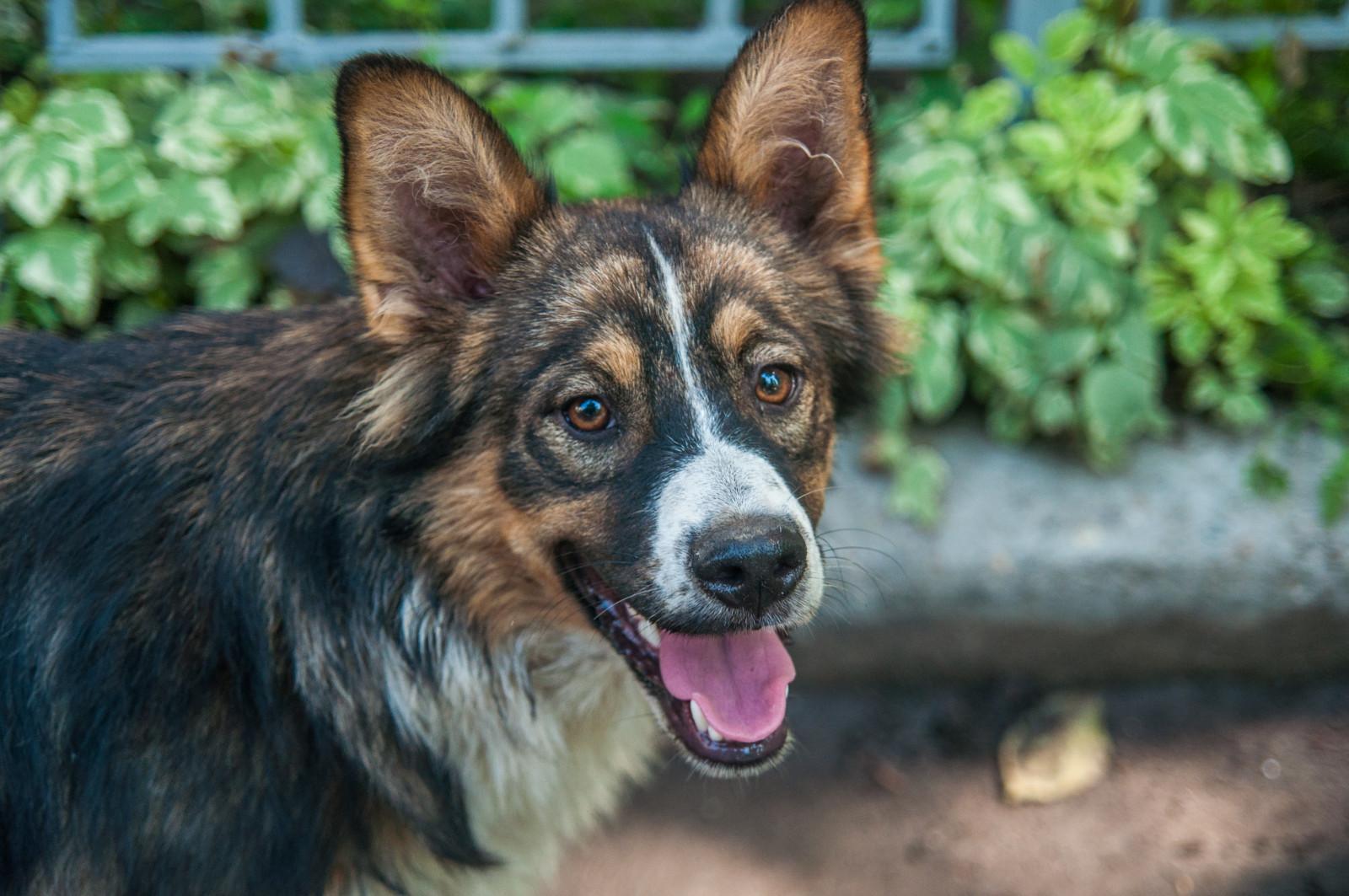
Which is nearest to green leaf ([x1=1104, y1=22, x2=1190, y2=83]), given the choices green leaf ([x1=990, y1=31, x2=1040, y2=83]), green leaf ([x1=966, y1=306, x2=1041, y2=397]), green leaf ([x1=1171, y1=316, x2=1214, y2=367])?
green leaf ([x1=990, y1=31, x2=1040, y2=83])

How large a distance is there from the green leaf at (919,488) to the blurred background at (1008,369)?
0.02 metres

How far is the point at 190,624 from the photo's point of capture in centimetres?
218

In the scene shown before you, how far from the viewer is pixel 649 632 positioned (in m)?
2.29

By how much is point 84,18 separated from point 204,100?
1.03m

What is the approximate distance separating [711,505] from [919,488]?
2.06m

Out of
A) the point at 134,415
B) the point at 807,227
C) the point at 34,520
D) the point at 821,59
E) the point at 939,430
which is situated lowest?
the point at 939,430

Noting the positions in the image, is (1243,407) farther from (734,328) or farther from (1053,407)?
(734,328)

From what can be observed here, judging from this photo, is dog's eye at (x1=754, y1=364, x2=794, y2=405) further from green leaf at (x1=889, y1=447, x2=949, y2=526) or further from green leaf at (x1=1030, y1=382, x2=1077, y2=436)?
green leaf at (x1=1030, y1=382, x2=1077, y2=436)

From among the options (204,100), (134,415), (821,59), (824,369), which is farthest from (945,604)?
(204,100)

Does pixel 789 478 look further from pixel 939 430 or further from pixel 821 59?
pixel 939 430

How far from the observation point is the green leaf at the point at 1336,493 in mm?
3754

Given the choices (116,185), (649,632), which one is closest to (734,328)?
(649,632)

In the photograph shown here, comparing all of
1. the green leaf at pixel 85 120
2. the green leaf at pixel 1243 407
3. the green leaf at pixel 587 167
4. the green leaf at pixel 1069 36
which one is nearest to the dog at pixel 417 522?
the green leaf at pixel 587 167

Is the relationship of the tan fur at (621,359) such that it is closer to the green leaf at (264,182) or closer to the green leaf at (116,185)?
the green leaf at (264,182)
